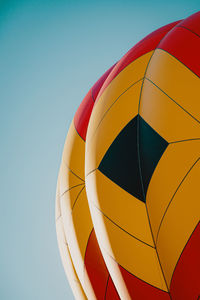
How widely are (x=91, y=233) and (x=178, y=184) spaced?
1.35 feet

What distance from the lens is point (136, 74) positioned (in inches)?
30.7

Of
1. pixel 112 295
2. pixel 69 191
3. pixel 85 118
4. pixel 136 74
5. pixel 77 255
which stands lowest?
pixel 112 295

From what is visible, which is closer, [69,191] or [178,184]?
[178,184]

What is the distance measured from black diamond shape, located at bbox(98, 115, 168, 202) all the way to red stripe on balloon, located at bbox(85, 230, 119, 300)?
0.30 metres

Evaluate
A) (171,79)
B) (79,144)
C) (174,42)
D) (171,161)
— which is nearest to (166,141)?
(171,161)

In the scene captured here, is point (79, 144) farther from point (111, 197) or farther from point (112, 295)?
point (112, 295)

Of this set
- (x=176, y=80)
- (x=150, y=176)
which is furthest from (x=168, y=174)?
(x=176, y=80)

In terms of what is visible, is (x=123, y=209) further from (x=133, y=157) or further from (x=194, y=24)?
(x=194, y=24)

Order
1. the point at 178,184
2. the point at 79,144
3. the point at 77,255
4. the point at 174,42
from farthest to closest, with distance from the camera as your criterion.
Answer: the point at 79,144, the point at 77,255, the point at 174,42, the point at 178,184

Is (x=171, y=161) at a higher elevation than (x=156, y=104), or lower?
lower

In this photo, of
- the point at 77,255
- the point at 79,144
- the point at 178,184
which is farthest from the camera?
the point at 79,144

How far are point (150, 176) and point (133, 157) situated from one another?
0.08m

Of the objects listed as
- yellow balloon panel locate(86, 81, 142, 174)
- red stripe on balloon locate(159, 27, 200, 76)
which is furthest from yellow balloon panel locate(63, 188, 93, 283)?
red stripe on balloon locate(159, 27, 200, 76)

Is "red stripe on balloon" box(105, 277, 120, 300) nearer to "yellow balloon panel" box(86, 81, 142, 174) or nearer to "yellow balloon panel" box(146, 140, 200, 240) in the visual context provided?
"yellow balloon panel" box(146, 140, 200, 240)
